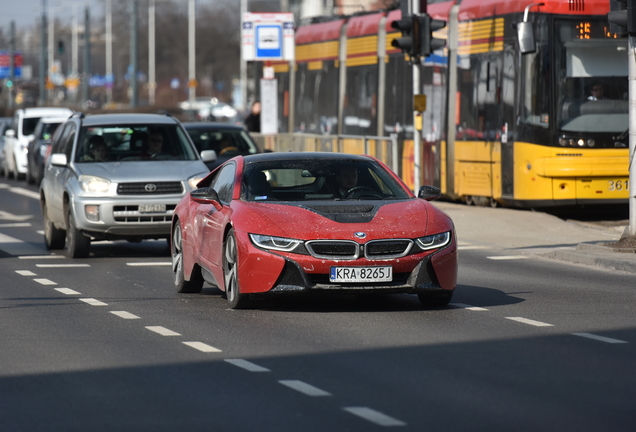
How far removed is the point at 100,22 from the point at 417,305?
141m

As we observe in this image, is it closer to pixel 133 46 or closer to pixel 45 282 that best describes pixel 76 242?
pixel 45 282

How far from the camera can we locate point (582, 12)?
22094mm

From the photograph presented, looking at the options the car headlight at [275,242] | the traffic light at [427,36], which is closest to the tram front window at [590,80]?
the traffic light at [427,36]

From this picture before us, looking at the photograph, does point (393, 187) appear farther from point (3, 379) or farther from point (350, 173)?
point (3, 379)

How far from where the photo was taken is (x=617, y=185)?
2191 cm

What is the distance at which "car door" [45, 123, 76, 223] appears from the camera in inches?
697

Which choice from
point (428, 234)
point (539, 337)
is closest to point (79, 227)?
point (428, 234)

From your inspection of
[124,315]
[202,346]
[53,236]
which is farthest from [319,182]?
[53,236]

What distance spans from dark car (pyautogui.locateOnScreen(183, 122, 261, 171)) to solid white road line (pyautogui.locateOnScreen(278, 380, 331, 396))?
54.1 feet

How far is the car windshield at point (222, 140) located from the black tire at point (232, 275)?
12.8m

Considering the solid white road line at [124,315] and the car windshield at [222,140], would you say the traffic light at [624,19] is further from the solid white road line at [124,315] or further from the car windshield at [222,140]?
the car windshield at [222,140]

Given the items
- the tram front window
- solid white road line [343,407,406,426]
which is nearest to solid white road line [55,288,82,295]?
solid white road line [343,407,406,426]

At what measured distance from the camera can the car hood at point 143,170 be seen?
17109 millimetres

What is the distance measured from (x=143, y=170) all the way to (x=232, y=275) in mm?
6145
